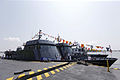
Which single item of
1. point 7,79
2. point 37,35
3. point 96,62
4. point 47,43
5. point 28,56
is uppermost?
point 37,35

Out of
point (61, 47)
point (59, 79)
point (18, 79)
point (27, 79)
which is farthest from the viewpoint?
point (61, 47)

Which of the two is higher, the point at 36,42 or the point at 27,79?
the point at 36,42

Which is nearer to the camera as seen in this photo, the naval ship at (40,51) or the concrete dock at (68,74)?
the concrete dock at (68,74)

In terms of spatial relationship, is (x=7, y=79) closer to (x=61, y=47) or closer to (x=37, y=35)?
(x=37, y=35)

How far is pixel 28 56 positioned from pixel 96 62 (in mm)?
20221

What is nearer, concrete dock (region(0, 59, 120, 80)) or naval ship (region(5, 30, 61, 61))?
concrete dock (region(0, 59, 120, 80))

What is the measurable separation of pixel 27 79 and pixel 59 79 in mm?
1949

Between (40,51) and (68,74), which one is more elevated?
(40,51)

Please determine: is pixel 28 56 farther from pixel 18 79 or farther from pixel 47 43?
pixel 18 79

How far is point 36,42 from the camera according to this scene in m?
24.6

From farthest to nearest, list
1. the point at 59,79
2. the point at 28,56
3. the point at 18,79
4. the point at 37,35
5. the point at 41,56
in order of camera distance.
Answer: the point at 37,35 → the point at 28,56 → the point at 41,56 → the point at 59,79 → the point at 18,79

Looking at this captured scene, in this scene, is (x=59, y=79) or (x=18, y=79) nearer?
(x=18, y=79)

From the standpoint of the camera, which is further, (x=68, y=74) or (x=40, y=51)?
(x=40, y=51)

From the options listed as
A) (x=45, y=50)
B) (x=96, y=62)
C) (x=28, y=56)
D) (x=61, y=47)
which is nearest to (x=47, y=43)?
(x=45, y=50)
